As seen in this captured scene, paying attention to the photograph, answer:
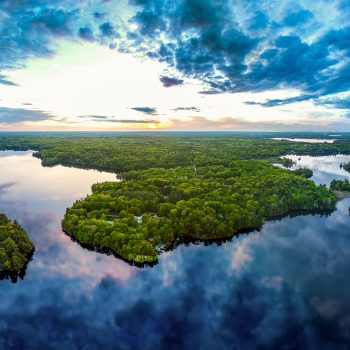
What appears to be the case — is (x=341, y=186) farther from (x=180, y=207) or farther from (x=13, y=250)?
(x=13, y=250)

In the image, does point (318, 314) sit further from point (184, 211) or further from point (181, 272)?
point (184, 211)

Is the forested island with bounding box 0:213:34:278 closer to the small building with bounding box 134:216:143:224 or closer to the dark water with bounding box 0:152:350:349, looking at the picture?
the dark water with bounding box 0:152:350:349

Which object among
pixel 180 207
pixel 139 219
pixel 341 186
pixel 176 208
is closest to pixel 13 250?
pixel 139 219

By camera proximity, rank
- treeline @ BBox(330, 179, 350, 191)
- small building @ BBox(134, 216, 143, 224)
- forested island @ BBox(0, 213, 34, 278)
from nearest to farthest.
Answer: forested island @ BBox(0, 213, 34, 278) → small building @ BBox(134, 216, 143, 224) → treeline @ BBox(330, 179, 350, 191)

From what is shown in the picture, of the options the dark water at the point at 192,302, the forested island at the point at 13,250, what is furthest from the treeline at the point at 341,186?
the forested island at the point at 13,250

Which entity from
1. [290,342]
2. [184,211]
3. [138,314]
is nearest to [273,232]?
[184,211]

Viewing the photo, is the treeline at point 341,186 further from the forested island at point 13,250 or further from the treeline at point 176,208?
the forested island at point 13,250

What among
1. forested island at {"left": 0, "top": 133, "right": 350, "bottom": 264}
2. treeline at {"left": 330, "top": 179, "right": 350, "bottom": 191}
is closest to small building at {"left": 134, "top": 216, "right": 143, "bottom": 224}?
forested island at {"left": 0, "top": 133, "right": 350, "bottom": 264}

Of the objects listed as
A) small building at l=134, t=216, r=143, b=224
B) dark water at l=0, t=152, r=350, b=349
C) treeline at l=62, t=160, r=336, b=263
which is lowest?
dark water at l=0, t=152, r=350, b=349
